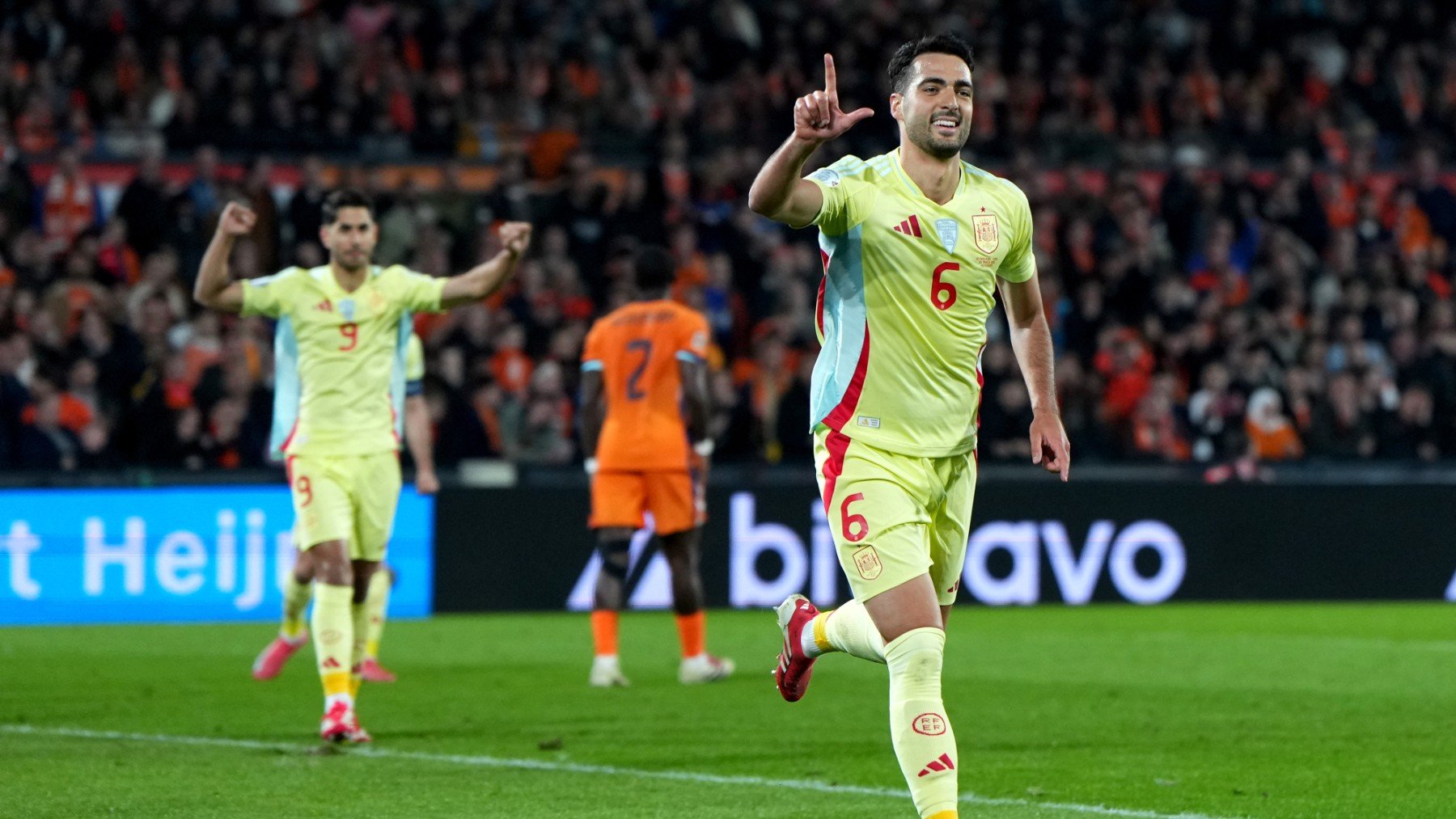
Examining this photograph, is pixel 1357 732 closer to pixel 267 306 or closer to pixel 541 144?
pixel 267 306

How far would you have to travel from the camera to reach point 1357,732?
8.87 m

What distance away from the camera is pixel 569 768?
7.84 meters

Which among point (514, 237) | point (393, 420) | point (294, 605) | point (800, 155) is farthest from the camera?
point (294, 605)

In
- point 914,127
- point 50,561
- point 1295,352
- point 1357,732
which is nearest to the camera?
point 914,127

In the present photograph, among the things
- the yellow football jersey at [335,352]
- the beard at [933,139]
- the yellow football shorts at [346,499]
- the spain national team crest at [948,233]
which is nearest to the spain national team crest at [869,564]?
the spain national team crest at [948,233]

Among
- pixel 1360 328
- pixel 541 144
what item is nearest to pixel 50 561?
pixel 541 144

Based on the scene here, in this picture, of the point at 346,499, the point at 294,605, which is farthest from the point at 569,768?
the point at 294,605

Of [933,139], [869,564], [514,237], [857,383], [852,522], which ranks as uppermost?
[933,139]

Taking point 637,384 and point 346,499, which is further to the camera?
point 637,384

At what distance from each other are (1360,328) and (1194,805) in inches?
556

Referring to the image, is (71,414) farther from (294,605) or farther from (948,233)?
(948,233)

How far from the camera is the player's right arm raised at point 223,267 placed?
27.0 ft

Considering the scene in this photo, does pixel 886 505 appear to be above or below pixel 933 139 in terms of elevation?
below

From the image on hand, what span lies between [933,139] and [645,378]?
5772mm
